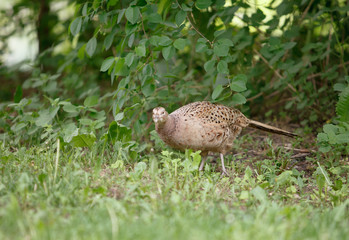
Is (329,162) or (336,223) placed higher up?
(336,223)

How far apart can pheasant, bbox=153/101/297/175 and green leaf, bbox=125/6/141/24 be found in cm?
104

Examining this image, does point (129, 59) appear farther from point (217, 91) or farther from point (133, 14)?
point (217, 91)

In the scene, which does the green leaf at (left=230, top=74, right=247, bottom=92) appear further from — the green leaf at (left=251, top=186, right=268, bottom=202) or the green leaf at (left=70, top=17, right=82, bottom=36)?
the green leaf at (left=70, top=17, right=82, bottom=36)

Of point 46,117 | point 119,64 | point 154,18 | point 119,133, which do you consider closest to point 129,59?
point 119,64

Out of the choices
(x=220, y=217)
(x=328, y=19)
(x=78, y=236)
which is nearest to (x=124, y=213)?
(x=78, y=236)

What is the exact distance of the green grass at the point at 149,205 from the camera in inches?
106

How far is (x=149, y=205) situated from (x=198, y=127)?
1831 millimetres

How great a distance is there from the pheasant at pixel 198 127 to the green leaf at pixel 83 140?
0.77 m

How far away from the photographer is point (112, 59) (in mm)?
4816

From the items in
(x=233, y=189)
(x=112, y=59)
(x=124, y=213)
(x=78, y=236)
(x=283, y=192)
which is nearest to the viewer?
(x=78, y=236)

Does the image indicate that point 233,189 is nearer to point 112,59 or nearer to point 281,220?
point 281,220

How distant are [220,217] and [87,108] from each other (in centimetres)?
287

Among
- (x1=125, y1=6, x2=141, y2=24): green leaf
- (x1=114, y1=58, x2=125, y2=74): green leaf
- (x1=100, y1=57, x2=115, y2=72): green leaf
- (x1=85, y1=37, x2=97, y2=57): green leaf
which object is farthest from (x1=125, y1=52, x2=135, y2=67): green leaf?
(x1=85, y1=37, x2=97, y2=57): green leaf

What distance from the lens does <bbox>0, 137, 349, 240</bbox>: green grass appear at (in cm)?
270
